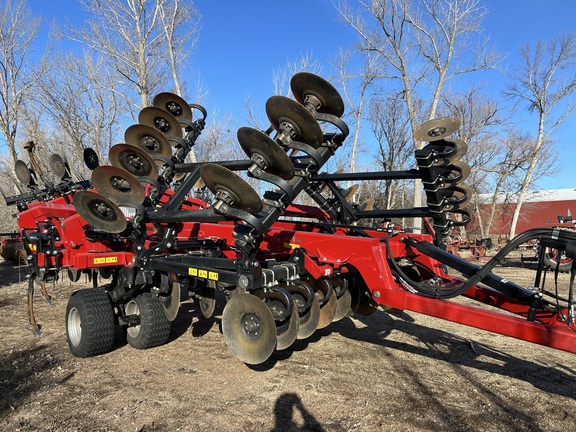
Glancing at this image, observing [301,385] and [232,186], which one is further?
[301,385]

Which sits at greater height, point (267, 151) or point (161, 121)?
point (161, 121)

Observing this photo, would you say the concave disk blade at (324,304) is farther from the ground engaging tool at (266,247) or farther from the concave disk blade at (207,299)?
the concave disk blade at (207,299)

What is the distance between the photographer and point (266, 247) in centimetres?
460

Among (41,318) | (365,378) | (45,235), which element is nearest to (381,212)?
(365,378)

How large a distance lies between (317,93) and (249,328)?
1941 millimetres

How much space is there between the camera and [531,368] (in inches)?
173

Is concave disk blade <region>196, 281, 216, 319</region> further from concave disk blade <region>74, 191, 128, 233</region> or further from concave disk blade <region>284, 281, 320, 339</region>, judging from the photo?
concave disk blade <region>74, 191, 128, 233</region>

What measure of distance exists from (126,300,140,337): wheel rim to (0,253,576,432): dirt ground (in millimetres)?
200

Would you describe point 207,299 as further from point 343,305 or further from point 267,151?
point 267,151

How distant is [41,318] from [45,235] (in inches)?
67.7

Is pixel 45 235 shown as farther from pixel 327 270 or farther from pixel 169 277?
pixel 327 270

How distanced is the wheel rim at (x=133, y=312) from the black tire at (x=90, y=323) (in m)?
0.23

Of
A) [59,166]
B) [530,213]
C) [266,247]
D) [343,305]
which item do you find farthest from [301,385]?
[530,213]

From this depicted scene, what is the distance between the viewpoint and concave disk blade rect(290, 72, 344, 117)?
11.0 ft
